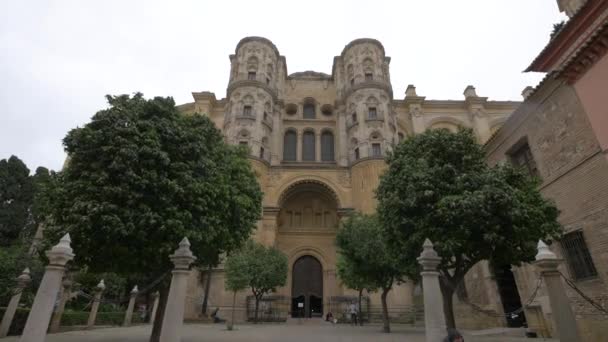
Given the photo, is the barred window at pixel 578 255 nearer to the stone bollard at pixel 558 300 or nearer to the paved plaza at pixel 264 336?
the paved plaza at pixel 264 336

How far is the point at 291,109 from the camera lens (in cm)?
3456

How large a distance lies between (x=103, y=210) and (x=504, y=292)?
16.0 meters

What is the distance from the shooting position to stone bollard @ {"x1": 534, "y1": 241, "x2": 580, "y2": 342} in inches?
260

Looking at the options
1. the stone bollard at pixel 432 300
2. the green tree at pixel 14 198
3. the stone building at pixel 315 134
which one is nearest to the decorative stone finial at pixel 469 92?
the stone building at pixel 315 134

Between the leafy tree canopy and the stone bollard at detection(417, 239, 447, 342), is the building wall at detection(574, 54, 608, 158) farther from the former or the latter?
the leafy tree canopy

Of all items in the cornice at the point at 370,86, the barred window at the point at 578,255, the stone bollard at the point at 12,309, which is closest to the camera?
the barred window at the point at 578,255

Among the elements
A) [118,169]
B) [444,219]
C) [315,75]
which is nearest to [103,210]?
[118,169]

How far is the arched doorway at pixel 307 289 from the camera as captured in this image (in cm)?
2544

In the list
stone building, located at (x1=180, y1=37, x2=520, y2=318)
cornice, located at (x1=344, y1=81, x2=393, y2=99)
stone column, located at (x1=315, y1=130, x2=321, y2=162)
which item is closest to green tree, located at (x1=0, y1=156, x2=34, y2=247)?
stone building, located at (x1=180, y1=37, x2=520, y2=318)

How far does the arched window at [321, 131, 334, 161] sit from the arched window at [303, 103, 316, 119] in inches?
114

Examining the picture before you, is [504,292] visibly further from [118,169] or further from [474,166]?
[118,169]

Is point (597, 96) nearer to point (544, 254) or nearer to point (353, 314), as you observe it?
point (544, 254)

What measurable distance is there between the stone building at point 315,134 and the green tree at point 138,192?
36.7 ft

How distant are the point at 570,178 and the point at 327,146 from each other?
74.8ft
